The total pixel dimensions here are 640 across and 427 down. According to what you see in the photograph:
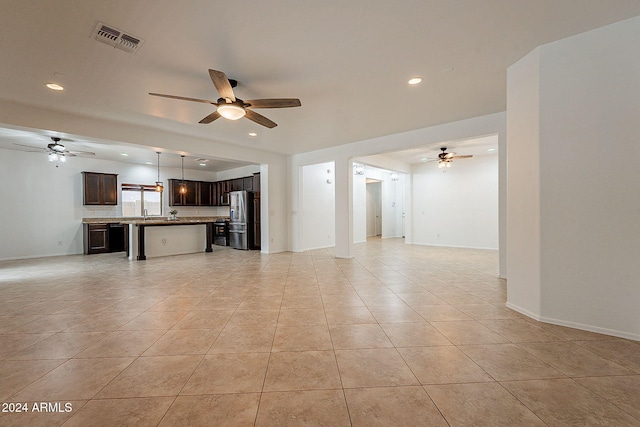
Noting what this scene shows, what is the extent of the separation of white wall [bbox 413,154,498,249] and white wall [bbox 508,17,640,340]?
235 inches

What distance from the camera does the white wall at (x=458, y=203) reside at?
8156 mm

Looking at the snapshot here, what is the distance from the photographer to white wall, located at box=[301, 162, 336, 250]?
27.1 feet

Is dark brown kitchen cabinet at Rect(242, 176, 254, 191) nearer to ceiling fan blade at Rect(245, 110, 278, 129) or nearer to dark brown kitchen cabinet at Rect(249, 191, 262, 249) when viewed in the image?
dark brown kitchen cabinet at Rect(249, 191, 262, 249)

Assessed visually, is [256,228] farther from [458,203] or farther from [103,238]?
[458,203]

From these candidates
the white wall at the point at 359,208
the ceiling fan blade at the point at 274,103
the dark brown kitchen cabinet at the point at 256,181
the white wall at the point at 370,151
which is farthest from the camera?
the white wall at the point at 359,208

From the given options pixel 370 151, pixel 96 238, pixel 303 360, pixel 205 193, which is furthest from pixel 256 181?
pixel 303 360

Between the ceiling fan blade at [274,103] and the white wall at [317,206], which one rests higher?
the ceiling fan blade at [274,103]

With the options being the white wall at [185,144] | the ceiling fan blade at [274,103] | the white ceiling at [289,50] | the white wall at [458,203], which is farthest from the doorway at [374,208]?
the ceiling fan blade at [274,103]

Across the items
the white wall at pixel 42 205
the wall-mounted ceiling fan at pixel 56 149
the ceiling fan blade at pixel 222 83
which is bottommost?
the white wall at pixel 42 205

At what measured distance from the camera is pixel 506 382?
181cm

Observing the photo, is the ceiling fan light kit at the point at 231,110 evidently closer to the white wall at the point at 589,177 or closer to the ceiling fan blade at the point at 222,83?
the ceiling fan blade at the point at 222,83

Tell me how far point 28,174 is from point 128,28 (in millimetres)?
7936

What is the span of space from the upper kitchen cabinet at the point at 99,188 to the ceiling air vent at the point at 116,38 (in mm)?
7400

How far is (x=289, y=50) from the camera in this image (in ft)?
9.07
